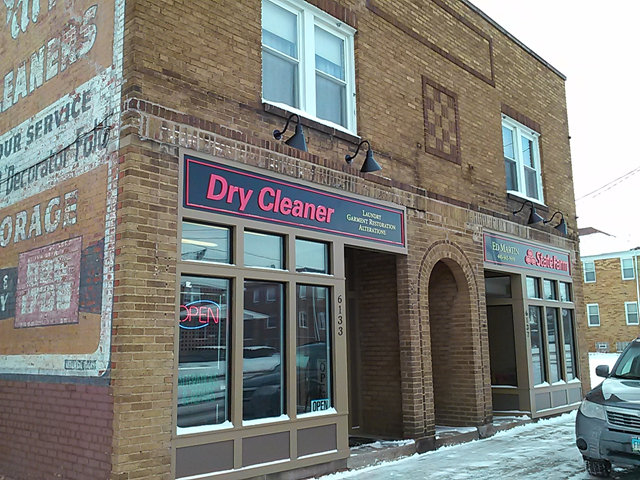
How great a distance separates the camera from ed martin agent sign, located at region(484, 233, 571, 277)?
11469mm

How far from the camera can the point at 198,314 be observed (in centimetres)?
659

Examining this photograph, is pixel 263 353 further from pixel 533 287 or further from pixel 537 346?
pixel 533 287

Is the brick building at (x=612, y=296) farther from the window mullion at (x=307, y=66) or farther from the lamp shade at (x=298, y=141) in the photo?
the lamp shade at (x=298, y=141)

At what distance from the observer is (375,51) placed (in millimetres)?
9508

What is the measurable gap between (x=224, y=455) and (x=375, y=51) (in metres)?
6.29

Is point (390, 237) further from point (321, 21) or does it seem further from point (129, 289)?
point (129, 289)

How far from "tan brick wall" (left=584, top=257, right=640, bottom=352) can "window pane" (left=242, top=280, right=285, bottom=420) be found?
34.5 meters

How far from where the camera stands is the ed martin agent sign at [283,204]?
6.74 meters

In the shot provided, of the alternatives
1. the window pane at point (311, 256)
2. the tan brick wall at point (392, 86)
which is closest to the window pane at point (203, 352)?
the window pane at point (311, 256)

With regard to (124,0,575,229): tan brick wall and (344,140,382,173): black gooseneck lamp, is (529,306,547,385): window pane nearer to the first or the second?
(124,0,575,229): tan brick wall

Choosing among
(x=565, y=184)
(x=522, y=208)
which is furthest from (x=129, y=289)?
(x=565, y=184)

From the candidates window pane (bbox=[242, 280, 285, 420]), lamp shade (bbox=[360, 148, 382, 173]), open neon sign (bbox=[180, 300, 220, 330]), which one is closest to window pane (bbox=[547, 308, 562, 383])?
lamp shade (bbox=[360, 148, 382, 173])

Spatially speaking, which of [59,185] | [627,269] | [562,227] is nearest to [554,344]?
[562,227]

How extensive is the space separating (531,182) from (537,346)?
143 inches
